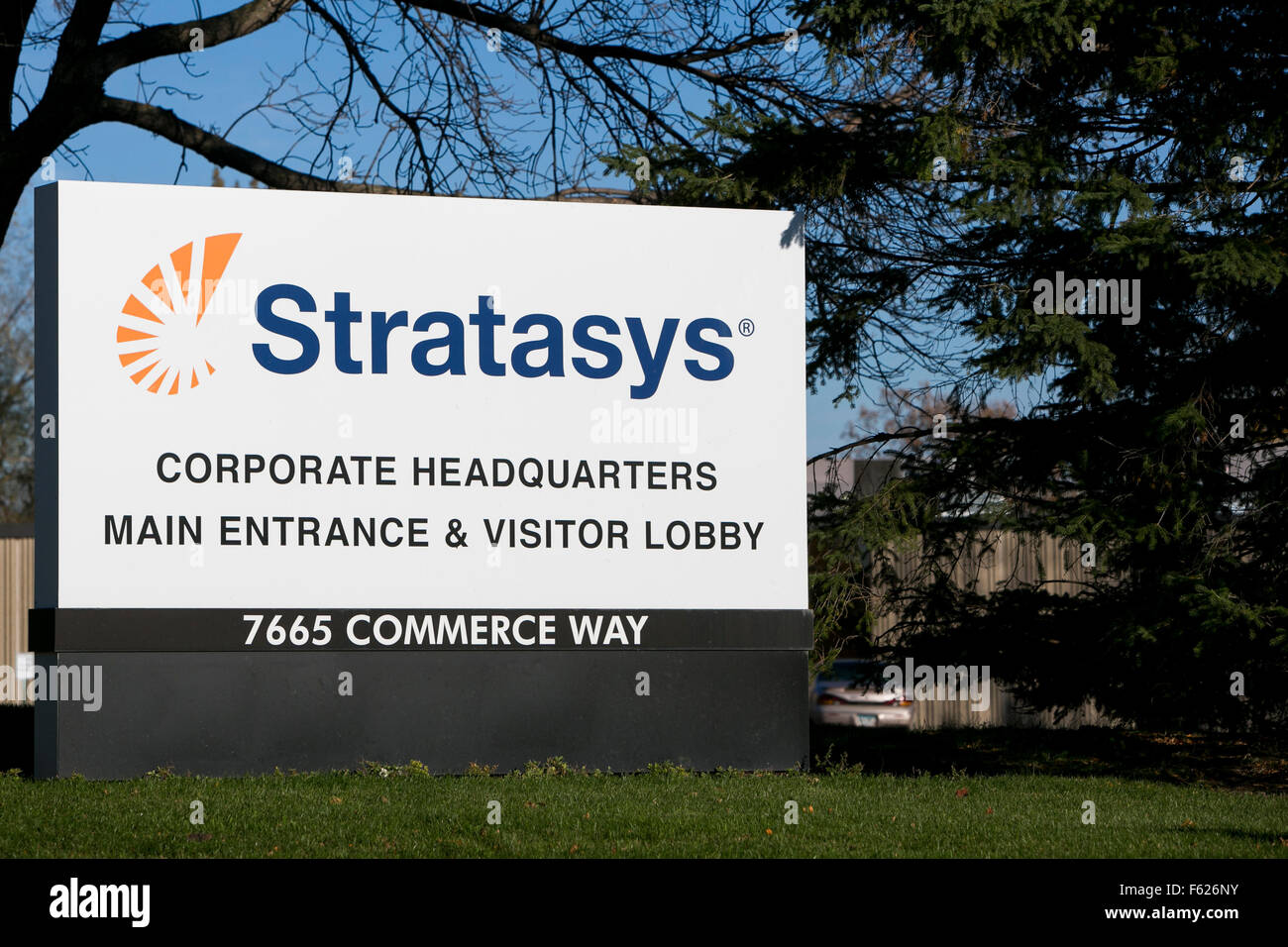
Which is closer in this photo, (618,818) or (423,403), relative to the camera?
(618,818)

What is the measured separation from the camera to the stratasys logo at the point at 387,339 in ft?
33.5

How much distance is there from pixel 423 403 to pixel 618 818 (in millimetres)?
3649

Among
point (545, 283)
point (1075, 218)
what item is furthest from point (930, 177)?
point (545, 283)

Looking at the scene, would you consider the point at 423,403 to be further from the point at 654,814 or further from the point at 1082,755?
the point at 1082,755

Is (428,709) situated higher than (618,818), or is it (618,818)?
(428,709)

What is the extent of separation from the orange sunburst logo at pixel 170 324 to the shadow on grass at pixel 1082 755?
5.83 meters

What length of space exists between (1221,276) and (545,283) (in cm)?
494

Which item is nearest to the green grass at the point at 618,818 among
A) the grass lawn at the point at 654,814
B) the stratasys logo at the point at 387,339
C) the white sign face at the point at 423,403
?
the grass lawn at the point at 654,814

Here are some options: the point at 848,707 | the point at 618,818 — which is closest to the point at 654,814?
the point at 618,818

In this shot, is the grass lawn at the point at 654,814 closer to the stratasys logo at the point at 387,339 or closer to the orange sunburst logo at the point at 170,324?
the orange sunburst logo at the point at 170,324

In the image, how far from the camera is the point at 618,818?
854cm

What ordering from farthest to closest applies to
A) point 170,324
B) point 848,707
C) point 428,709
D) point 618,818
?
point 848,707 < point 428,709 < point 170,324 < point 618,818

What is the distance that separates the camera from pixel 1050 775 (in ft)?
38.2

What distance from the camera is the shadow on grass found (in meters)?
12.2
